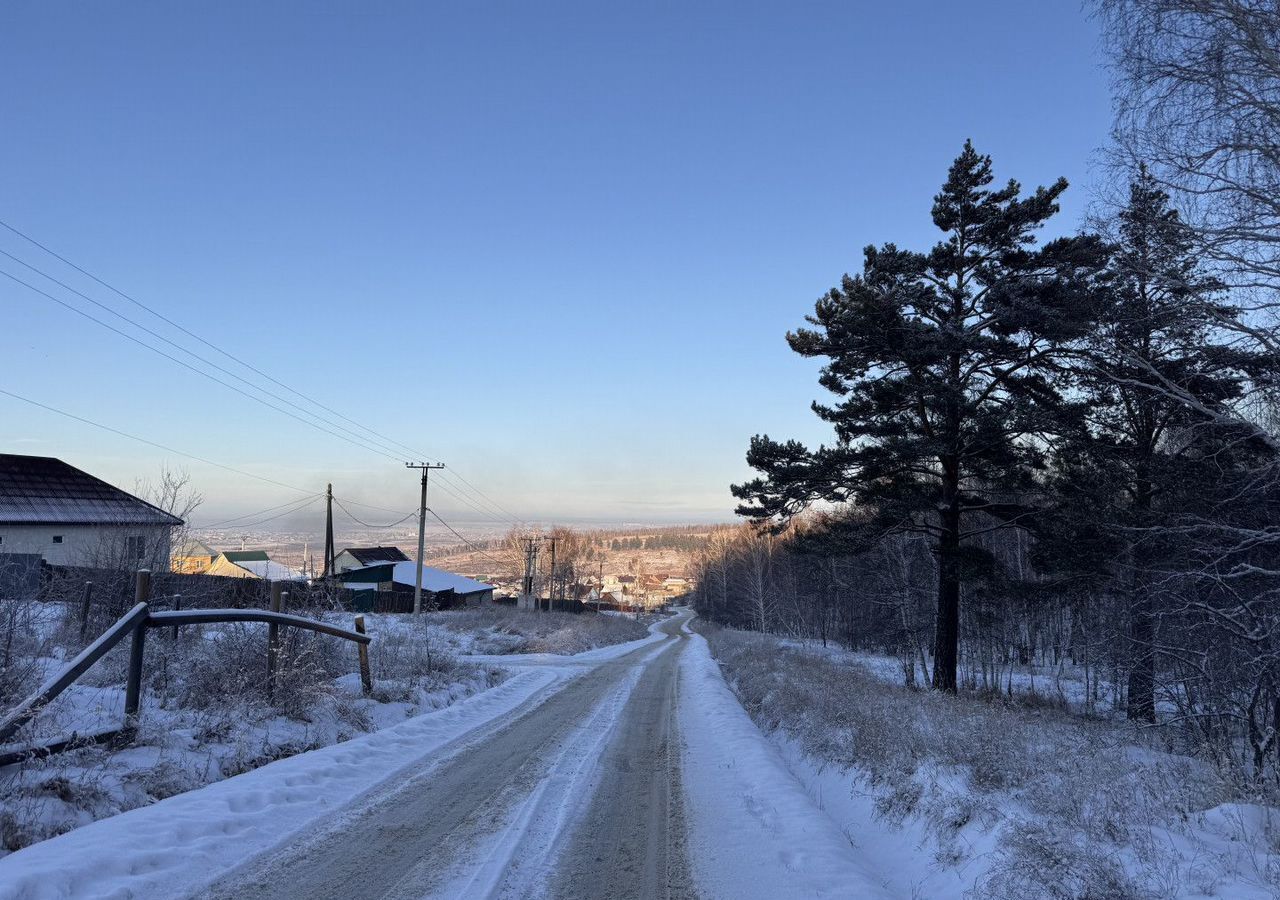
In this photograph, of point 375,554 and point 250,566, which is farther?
point 375,554

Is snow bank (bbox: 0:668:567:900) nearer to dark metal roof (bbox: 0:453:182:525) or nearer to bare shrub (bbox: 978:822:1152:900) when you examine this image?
bare shrub (bbox: 978:822:1152:900)

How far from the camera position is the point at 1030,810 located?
5469 mm

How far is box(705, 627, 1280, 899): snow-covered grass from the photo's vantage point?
13.9 feet

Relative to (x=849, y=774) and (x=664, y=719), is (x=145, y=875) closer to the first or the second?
(x=849, y=774)

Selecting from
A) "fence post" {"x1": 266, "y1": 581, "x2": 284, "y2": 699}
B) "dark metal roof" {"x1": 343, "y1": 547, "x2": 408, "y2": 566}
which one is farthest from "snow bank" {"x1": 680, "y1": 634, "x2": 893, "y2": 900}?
"dark metal roof" {"x1": 343, "y1": 547, "x2": 408, "y2": 566}

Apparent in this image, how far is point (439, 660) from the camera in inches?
578

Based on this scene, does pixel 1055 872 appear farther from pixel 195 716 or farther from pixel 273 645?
pixel 273 645

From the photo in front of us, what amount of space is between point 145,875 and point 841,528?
52.9 ft

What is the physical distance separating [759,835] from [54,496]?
1560 inches

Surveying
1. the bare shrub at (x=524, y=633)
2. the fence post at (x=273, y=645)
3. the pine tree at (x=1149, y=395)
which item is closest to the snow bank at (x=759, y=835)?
the fence post at (x=273, y=645)

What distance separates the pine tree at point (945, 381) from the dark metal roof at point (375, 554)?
6258 centimetres

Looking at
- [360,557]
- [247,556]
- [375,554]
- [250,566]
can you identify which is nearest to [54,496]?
[250,566]

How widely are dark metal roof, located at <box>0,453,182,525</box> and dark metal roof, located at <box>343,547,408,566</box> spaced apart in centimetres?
3691

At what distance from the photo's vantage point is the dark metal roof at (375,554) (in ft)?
241
